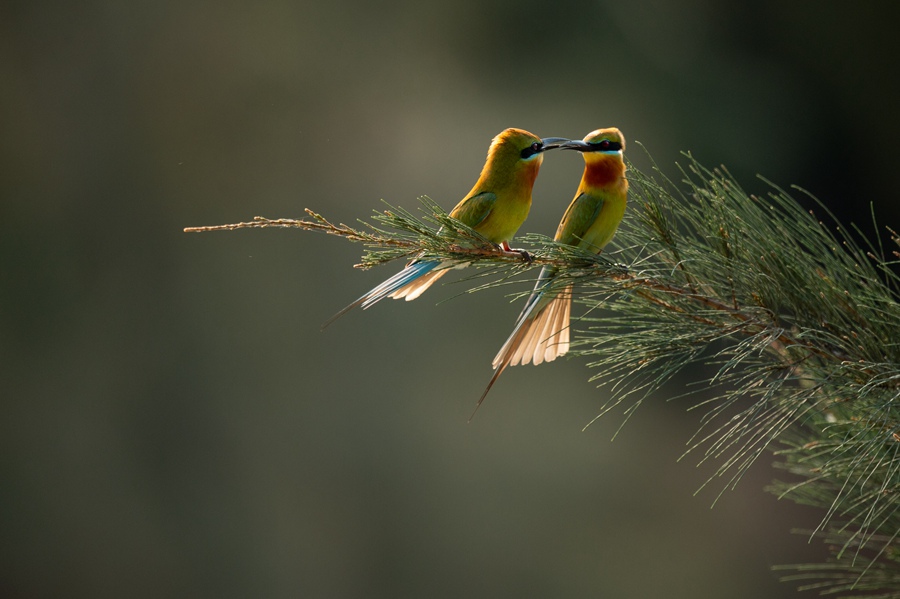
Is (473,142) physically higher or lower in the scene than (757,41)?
lower

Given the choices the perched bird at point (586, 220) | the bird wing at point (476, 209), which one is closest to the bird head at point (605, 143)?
the perched bird at point (586, 220)

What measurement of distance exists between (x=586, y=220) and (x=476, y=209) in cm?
12

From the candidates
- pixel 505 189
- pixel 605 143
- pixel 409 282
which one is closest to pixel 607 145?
pixel 605 143

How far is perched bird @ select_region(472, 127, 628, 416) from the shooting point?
2.61ft

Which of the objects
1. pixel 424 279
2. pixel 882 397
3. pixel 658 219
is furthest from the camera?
pixel 424 279

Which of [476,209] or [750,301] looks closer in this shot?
[750,301]

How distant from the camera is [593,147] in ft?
2.71

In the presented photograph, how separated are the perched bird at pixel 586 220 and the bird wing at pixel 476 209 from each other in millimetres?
92

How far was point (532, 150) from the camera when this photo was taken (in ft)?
2.80

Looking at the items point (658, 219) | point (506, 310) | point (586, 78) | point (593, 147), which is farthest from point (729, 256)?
point (586, 78)

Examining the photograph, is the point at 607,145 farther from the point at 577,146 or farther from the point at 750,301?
the point at 750,301

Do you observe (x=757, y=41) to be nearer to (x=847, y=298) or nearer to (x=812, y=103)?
(x=812, y=103)

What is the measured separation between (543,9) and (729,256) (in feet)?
6.37

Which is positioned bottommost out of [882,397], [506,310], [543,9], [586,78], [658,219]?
[506,310]
